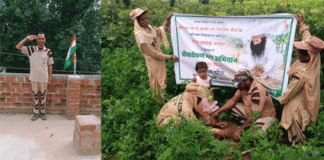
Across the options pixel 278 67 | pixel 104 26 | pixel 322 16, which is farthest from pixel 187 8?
pixel 278 67

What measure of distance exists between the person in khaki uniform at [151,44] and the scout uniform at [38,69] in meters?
2.47

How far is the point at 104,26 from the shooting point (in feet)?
39.2

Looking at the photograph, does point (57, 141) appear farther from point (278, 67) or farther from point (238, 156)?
point (278, 67)

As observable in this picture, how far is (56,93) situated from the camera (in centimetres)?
714

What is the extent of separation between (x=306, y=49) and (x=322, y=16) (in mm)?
3472

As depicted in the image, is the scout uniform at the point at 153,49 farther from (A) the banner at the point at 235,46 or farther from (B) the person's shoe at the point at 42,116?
(B) the person's shoe at the point at 42,116

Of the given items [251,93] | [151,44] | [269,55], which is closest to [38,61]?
[151,44]

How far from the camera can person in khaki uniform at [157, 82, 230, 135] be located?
13.7 ft

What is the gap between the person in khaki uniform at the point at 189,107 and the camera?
4.17 m

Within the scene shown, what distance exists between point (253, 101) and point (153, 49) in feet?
5.53

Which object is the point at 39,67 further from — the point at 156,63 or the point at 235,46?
the point at 235,46

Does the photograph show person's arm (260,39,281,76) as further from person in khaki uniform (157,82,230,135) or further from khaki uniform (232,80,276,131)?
person in khaki uniform (157,82,230,135)

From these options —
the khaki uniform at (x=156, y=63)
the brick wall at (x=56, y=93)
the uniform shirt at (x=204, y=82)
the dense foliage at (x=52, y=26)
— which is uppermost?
the dense foliage at (x=52, y=26)

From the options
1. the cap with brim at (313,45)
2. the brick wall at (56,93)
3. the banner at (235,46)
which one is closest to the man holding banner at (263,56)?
the banner at (235,46)
